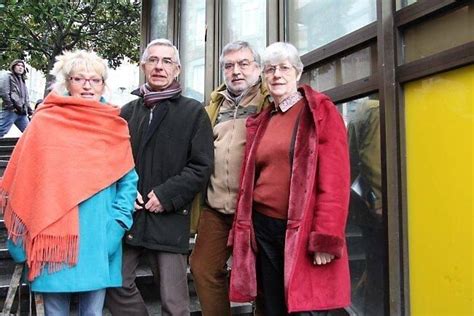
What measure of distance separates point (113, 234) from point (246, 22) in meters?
3.14

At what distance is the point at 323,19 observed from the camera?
3285 millimetres

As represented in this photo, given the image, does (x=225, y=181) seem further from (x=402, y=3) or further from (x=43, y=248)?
(x=402, y=3)

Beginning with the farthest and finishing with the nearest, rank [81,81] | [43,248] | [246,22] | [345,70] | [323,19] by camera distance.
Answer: [246,22] → [323,19] → [345,70] → [81,81] → [43,248]

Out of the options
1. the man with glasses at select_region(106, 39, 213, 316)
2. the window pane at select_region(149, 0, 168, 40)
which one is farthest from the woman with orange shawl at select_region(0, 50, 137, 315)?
the window pane at select_region(149, 0, 168, 40)

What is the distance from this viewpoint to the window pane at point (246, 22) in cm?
433

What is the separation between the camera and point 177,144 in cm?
228

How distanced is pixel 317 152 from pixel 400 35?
0.93 metres

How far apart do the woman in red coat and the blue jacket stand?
52 cm

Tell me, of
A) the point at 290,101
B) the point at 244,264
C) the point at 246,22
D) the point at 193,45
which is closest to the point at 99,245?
the point at 244,264

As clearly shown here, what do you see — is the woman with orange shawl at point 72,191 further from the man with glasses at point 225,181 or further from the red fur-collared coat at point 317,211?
the red fur-collared coat at point 317,211

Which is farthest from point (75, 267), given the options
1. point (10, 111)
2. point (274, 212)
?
point (10, 111)

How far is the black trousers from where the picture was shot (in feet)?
Result: 6.75

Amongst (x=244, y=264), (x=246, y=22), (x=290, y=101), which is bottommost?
(x=244, y=264)

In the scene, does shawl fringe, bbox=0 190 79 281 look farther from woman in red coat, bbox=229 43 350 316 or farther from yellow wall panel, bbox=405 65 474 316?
yellow wall panel, bbox=405 65 474 316
